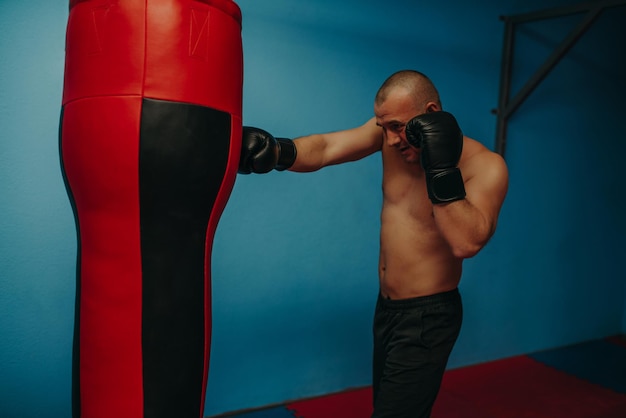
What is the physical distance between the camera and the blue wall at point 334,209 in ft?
6.85

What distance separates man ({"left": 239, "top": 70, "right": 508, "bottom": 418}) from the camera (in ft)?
4.86

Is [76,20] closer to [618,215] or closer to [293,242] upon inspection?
[293,242]

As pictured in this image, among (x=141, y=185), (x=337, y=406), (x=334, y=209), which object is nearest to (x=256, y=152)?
(x=141, y=185)

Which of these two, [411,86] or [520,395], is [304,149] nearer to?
[411,86]

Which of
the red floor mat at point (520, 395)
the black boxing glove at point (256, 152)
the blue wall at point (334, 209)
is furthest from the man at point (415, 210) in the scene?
the red floor mat at point (520, 395)

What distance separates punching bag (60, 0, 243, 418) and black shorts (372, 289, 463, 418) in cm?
85

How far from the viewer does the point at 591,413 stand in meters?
2.86

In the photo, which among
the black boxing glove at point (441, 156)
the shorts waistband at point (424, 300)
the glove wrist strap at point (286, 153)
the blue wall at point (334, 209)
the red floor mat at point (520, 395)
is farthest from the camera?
the red floor mat at point (520, 395)

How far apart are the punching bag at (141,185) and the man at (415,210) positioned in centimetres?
39

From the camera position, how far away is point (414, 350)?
171cm

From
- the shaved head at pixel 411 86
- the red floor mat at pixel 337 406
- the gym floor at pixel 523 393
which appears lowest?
the gym floor at pixel 523 393

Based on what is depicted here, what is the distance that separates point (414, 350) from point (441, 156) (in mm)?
666

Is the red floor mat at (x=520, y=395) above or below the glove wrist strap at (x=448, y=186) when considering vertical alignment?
below

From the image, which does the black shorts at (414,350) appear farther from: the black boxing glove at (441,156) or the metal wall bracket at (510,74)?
the metal wall bracket at (510,74)
